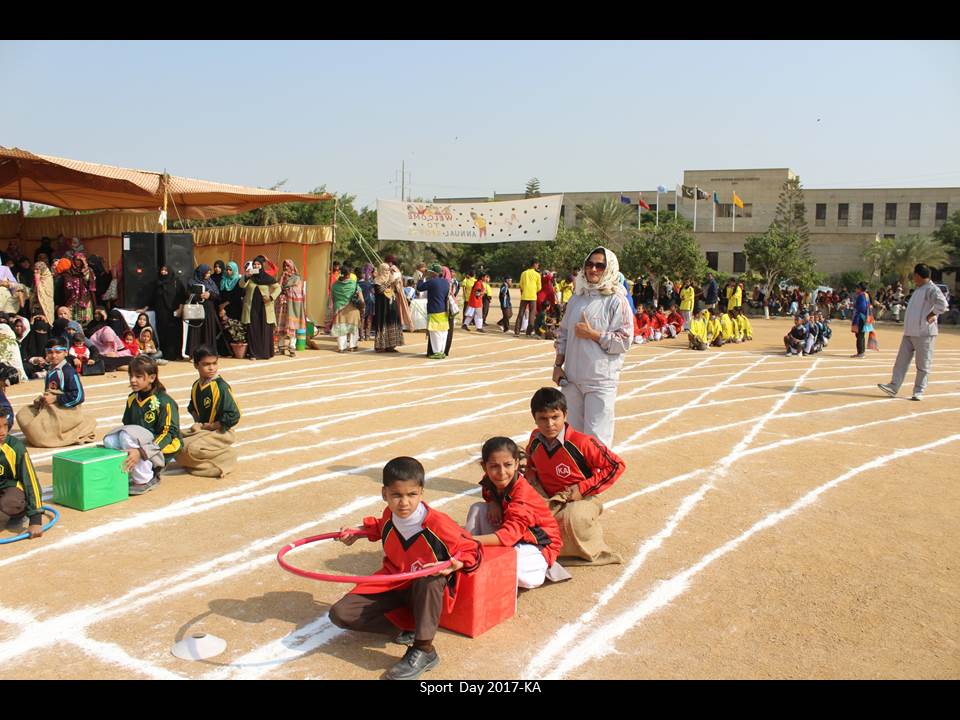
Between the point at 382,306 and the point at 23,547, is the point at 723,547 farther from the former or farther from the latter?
the point at 382,306

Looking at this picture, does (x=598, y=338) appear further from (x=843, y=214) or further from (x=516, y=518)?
(x=843, y=214)

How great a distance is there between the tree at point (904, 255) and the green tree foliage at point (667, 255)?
17.9 m

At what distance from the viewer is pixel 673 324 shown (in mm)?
21438

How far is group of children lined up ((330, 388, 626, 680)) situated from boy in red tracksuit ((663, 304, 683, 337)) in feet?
53.6

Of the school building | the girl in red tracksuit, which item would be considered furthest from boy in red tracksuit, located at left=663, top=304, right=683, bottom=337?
the school building

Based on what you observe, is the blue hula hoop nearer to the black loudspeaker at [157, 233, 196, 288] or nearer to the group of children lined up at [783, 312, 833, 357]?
the black loudspeaker at [157, 233, 196, 288]

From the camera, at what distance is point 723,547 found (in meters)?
5.35

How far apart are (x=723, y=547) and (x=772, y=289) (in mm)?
28519

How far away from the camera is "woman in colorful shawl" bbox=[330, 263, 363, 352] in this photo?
52.8 feet

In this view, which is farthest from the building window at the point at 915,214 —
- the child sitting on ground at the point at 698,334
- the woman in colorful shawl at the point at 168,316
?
the woman in colorful shawl at the point at 168,316

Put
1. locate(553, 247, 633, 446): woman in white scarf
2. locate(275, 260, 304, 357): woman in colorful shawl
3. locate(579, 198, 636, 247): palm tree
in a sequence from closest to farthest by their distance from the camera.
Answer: locate(553, 247, 633, 446): woman in white scarf → locate(275, 260, 304, 357): woman in colorful shawl → locate(579, 198, 636, 247): palm tree

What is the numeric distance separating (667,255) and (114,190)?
1858cm

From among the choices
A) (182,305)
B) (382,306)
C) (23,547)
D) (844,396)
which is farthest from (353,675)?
(382,306)

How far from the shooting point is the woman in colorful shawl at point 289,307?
15.4 meters
